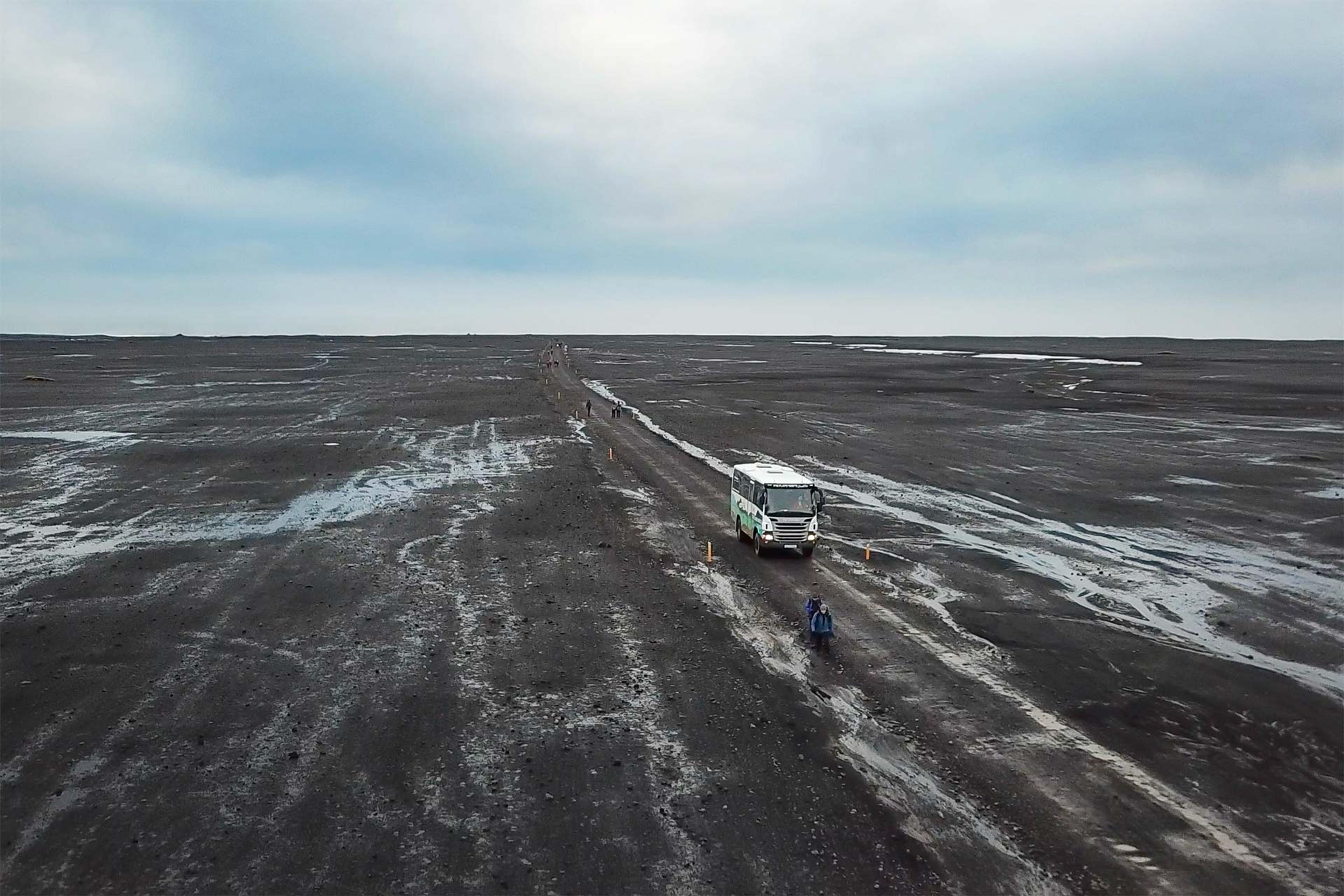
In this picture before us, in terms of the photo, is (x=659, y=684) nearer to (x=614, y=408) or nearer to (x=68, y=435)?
(x=614, y=408)

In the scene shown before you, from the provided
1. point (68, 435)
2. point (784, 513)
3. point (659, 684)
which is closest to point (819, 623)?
point (659, 684)

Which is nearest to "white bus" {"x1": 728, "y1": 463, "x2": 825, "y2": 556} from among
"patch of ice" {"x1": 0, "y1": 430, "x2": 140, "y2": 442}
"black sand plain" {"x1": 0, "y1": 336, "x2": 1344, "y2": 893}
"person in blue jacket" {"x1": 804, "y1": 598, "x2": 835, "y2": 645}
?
"black sand plain" {"x1": 0, "y1": 336, "x2": 1344, "y2": 893}

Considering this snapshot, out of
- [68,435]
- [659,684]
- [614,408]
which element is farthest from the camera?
[614,408]

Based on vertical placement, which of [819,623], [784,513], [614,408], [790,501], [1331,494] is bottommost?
[1331,494]

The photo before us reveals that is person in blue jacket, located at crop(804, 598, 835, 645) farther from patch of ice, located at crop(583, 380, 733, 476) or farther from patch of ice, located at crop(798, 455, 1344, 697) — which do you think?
Result: patch of ice, located at crop(583, 380, 733, 476)

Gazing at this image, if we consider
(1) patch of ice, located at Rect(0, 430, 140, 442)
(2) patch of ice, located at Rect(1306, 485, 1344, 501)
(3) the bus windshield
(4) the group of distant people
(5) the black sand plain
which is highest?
(3) the bus windshield

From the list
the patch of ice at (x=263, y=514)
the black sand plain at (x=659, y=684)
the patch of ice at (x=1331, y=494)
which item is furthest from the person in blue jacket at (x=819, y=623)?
the patch of ice at (x=1331, y=494)
